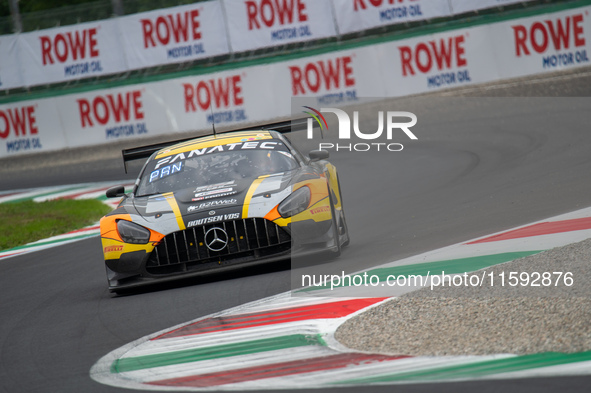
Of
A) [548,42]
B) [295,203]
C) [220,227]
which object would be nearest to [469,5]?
[548,42]

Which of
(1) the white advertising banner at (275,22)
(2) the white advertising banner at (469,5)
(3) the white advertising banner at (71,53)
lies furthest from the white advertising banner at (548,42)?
(3) the white advertising banner at (71,53)

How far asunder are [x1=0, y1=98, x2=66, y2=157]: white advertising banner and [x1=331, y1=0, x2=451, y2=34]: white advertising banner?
647cm

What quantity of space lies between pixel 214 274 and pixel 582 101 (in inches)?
400

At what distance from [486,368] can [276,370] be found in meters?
1.10

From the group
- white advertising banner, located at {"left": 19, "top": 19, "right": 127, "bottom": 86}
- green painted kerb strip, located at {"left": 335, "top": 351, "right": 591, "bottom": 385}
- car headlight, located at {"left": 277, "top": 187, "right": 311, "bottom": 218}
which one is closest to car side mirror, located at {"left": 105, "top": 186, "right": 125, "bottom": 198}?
car headlight, located at {"left": 277, "top": 187, "right": 311, "bottom": 218}

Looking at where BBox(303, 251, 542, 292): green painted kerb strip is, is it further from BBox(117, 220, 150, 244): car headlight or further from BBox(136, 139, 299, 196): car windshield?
BBox(136, 139, 299, 196): car windshield

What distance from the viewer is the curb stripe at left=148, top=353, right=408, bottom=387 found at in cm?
458

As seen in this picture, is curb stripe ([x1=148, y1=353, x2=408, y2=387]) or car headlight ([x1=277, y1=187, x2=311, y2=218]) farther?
car headlight ([x1=277, y1=187, x2=311, y2=218])

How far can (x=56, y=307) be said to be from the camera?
755 cm

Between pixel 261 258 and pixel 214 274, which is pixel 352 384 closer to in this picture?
pixel 261 258

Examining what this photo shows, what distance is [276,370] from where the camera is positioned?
469 centimetres

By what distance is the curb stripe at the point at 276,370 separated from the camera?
4.58 metres

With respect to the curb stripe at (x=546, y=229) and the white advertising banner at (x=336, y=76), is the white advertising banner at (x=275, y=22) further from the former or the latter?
the curb stripe at (x=546, y=229)

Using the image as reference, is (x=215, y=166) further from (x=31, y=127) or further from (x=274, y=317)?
(x=31, y=127)
